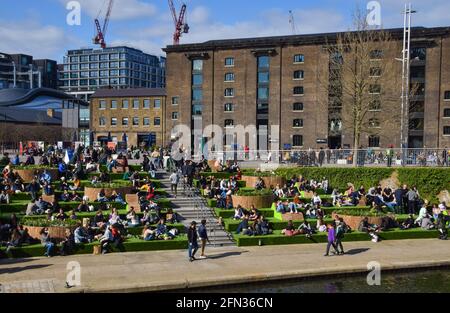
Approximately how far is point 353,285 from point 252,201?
1221 centimetres

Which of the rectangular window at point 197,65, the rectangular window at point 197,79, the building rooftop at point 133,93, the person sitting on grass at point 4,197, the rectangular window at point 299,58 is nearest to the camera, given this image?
the person sitting on grass at point 4,197

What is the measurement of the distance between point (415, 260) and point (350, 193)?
36.9 ft

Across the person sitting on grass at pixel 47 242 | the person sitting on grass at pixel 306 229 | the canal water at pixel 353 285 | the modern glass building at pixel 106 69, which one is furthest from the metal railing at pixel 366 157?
the modern glass building at pixel 106 69

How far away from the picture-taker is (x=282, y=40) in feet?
225

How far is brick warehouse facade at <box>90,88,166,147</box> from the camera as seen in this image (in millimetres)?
80688

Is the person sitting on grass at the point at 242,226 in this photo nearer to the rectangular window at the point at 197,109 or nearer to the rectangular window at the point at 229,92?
the rectangular window at the point at 229,92

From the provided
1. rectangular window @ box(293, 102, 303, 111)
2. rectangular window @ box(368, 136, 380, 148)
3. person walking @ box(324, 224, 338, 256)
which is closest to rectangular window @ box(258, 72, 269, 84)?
rectangular window @ box(293, 102, 303, 111)

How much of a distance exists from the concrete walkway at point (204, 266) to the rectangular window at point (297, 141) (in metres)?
44.0

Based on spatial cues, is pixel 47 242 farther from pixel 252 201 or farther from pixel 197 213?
pixel 252 201

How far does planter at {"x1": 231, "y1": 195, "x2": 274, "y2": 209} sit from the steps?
1.64m

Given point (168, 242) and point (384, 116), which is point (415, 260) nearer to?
point (168, 242)

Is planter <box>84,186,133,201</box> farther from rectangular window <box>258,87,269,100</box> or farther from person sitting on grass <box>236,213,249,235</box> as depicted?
rectangular window <box>258,87,269,100</box>

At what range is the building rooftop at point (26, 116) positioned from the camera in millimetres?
99363
